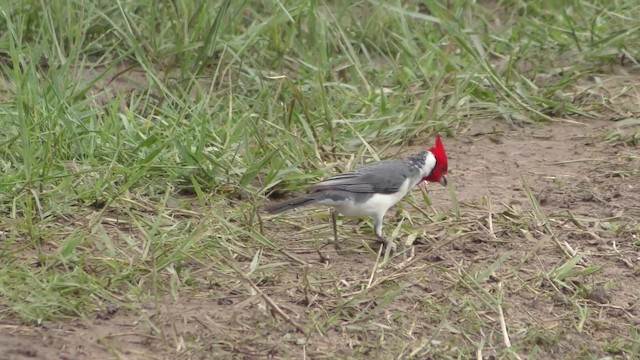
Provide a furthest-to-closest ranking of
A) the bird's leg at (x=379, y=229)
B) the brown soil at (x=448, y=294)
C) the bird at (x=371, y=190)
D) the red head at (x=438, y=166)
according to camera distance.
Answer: the red head at (x=438, y=166), the bird's leg at (x=379, y=229), the bird at (x=371, y=190), the brown soil at (x=448, y=294)

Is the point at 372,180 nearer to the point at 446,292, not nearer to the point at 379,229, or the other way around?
the point at 379,229

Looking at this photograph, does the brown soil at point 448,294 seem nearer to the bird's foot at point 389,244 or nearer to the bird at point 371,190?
the bird's foot at point 389,244

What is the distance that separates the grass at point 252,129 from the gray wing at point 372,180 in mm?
249

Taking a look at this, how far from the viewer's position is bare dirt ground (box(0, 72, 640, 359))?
4855 millimetres

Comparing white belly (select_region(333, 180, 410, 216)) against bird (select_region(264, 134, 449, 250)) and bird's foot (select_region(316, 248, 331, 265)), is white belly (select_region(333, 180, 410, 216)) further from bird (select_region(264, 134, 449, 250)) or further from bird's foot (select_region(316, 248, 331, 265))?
bird's foot (select_region(316, 248, 331, 265))

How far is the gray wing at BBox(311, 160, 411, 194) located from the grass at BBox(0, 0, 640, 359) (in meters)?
0.25

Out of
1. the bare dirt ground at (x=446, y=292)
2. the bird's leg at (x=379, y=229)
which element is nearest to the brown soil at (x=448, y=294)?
the bare dirt ground at (x=446, y=292)

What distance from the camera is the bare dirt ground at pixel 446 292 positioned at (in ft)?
15.9

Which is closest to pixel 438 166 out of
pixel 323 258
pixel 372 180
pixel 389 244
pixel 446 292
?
pixel 372 180

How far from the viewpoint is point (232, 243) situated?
5.79 m

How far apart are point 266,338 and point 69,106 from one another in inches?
91.9

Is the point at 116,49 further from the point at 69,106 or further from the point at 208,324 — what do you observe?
the point at 208,324

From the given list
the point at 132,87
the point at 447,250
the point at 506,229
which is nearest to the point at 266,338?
the point at 447,250

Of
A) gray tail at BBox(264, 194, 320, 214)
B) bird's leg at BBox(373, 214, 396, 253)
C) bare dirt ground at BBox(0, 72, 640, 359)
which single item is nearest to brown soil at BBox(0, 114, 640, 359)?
bare dirt ground at BBox(0, 72, 640, 359)
